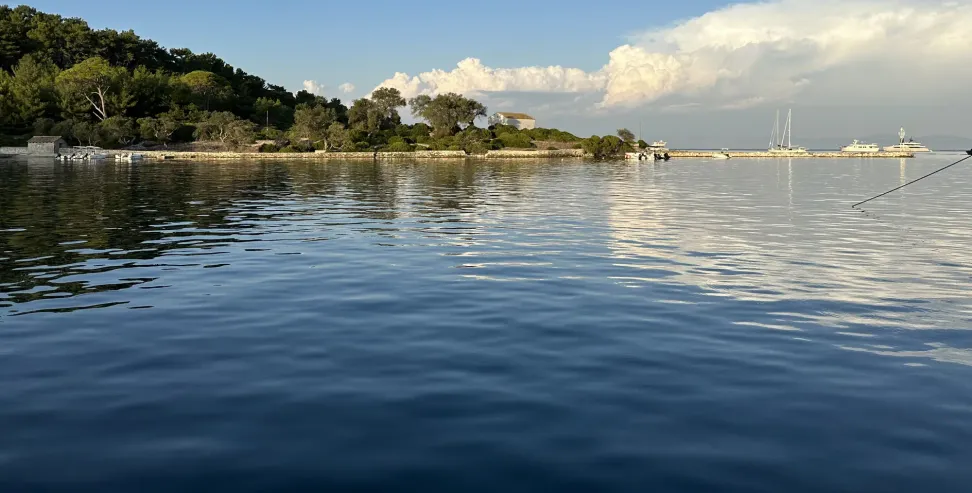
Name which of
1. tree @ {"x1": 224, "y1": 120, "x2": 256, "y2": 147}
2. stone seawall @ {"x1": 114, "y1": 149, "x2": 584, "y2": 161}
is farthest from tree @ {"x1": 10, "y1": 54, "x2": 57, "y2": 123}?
tree @ {"x1": 224, "y1": 120, "x2": 256, "y2": 147}

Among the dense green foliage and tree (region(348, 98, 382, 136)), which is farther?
tree (region(348, 98, 382, 136))

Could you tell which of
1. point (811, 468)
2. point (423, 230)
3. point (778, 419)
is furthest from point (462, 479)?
point (423, 230)

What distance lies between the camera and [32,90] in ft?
519

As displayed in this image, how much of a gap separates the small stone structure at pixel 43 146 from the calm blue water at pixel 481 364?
12187 centimetres

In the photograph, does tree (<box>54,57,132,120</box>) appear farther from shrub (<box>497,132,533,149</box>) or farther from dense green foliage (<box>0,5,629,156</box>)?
shrub (<box>497,132,533,149</box>)

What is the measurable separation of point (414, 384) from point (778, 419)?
207 inches

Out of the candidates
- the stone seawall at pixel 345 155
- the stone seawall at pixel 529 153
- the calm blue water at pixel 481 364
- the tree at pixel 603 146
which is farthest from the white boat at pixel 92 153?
the tree at pixel 603 146

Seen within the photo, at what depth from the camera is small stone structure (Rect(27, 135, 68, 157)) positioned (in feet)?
436

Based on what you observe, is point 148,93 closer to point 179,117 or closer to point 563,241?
point 179,117

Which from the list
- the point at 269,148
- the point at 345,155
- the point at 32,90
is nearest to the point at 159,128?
the point at 269,148

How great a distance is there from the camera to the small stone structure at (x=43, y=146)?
133m

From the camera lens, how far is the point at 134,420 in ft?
32.1

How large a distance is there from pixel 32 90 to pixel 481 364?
17842 cm

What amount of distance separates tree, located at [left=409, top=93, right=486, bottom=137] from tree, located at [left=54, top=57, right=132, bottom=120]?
6991 cm
